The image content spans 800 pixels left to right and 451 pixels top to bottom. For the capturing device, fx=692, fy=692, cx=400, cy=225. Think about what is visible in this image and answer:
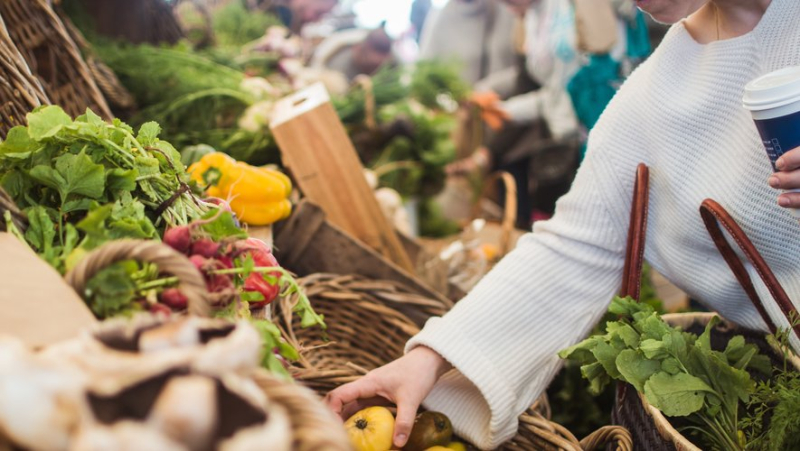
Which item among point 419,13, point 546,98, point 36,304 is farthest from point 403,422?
point 419,13

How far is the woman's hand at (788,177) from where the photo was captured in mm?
929

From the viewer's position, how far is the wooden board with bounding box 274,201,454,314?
176 centimetres

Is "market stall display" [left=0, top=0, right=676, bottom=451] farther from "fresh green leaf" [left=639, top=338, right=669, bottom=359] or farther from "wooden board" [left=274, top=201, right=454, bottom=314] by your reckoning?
"fresh green leaf" [left=639, top=338, right=669, bottom=359]

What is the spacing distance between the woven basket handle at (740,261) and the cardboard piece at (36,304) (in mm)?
Result: 964

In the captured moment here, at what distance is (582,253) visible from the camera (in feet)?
4.57

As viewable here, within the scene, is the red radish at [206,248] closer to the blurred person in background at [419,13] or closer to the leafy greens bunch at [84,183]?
the leafy greens bunch at [84,183]

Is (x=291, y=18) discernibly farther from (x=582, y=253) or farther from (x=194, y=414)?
(x=194, y=414)

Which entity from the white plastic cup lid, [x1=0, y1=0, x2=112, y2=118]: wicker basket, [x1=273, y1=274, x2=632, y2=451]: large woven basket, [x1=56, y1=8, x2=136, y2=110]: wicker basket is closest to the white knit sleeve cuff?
[x1=273, y1=274, x2=632, y2=451]: large woven basket

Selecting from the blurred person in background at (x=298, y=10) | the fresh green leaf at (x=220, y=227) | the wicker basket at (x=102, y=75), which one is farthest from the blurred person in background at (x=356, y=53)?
the fresh green leaf at (x=220, y=227)

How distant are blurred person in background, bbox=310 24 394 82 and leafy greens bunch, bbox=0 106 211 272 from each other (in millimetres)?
3103

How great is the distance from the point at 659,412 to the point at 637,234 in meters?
0.33

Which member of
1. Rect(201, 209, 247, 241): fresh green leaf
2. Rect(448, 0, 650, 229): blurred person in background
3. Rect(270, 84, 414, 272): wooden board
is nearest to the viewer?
Rect(201, 209, 247, 241): fresh green leaf

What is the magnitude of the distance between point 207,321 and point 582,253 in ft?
3.09

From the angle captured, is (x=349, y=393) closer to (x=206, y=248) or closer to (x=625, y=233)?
(x=206, y=248)
